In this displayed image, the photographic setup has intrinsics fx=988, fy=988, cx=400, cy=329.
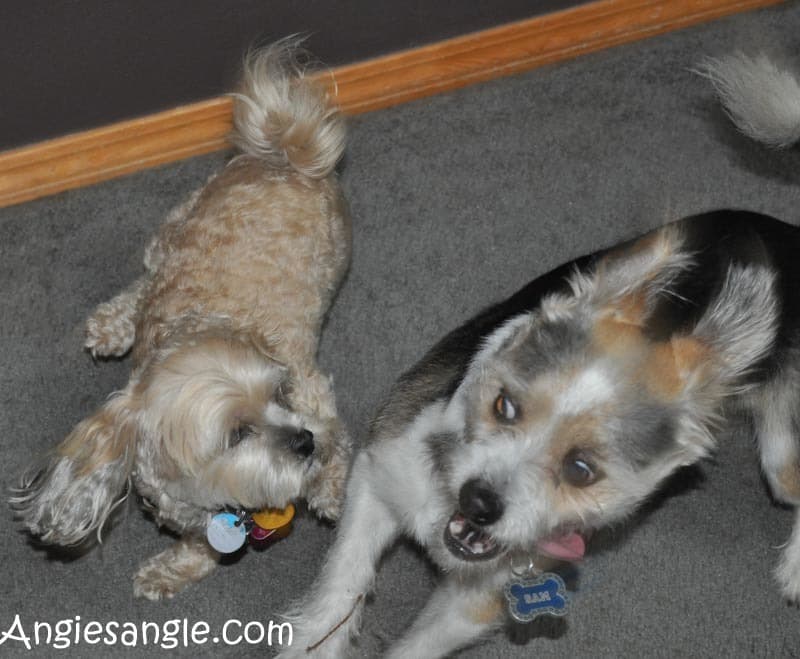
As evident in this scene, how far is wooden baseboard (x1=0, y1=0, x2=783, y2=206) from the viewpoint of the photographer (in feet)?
9.58

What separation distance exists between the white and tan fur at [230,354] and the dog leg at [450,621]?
38cm

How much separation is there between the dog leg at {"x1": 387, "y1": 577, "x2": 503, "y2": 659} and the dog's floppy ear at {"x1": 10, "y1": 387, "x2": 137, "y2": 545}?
2.69 feet

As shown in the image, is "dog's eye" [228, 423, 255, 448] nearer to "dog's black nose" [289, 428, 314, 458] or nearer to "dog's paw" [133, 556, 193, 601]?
"dog's black nose" [289, 428, 314, 458]

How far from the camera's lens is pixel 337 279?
2672mm

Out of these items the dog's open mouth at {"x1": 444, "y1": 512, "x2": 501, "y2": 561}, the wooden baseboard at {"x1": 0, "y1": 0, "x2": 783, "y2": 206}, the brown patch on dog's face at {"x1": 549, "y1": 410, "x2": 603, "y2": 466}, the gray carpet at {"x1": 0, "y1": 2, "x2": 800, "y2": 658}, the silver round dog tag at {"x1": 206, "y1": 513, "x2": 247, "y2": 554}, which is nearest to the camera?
the brown patch on dog's face at {"x1": 549, "y1": 410, "x2": 603, "y2": 466}

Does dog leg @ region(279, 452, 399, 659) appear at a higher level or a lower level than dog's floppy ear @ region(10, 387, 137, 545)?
lower

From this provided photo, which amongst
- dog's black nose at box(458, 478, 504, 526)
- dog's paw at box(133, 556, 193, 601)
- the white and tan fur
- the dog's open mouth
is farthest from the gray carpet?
dog's black nose at box(458, 478, 504, 526)

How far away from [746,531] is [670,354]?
3.71 ft

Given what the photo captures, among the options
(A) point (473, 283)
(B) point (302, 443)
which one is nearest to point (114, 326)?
(B) point (302, 443)

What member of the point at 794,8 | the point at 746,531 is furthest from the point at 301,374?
the point at 794,8

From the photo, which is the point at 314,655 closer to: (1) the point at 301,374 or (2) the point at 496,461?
(1) the point at 301,374

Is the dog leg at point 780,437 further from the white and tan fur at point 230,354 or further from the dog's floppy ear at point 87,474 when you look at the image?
the dog's floppy ear at point 87,474

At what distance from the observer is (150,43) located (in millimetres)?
2680

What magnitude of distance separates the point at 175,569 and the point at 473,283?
1196mm
